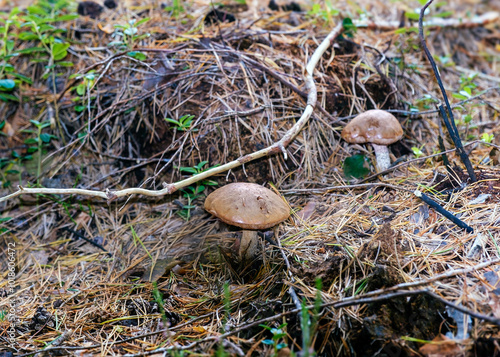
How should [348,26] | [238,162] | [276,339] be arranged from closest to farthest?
[276,339] < [238,162] < [348,26]

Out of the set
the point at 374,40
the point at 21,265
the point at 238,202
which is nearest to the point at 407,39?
the point at 374,40

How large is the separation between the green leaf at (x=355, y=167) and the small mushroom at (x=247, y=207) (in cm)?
87

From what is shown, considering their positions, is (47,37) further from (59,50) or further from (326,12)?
(326,12)

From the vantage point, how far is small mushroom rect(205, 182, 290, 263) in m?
2.03

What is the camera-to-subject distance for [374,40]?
3.87 meters

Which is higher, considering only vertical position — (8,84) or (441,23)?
(441,23)

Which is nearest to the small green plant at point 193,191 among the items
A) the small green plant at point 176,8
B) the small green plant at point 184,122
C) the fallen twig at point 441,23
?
the small green plant at point 184,122

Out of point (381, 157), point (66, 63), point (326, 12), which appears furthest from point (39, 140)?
point (326, 12)

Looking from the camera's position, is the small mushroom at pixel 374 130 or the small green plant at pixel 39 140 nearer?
the small mushroom at pixel 374 130

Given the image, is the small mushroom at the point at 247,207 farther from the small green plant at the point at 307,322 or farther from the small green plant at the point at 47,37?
the small green plant at the point at 47,37

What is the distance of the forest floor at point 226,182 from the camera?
5.75ft

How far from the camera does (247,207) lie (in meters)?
2.06

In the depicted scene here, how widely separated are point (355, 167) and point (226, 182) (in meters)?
1.05

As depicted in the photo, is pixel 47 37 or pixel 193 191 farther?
pixel 47 37
